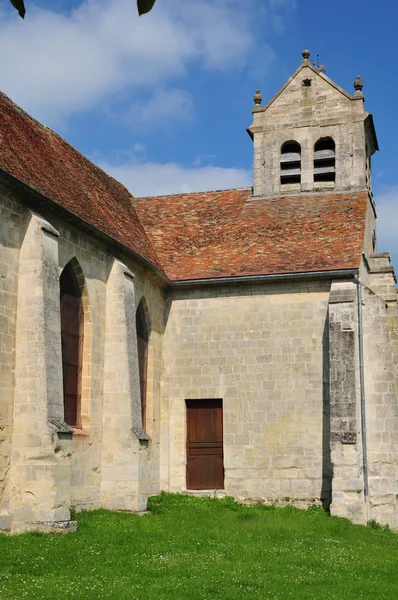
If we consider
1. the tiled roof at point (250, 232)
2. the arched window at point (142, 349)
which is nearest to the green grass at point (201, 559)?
the arched window at point (142, 349)

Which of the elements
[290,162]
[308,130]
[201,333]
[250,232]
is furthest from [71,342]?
[308,130]

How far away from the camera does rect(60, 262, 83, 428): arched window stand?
14.0 meters

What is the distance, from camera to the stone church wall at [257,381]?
1675cm

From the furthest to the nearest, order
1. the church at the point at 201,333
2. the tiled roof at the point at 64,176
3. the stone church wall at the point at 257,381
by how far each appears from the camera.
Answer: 1. the stone church wall at the point at 257,381
2. the tiled roof at the point at 64,176
3. the church at the point at 201,333

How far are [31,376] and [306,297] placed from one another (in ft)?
24.9

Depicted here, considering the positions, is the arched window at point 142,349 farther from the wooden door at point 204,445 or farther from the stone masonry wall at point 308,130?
the stone masonry wall at point 308,130

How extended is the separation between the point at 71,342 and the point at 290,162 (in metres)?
10.4

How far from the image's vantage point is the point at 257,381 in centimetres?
1734

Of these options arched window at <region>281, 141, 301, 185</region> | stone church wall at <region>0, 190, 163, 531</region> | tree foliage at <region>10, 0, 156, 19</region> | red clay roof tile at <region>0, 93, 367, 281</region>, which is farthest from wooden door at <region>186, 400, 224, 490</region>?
tree foliage at <region>10, 0, 156, 19</region>

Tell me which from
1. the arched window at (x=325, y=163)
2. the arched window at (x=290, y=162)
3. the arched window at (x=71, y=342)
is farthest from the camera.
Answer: the arched window at (x=290, y=162)

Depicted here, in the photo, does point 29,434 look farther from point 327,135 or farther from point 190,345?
point 327,135

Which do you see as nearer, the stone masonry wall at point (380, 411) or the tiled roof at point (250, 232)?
the stone masonry wall at point (380, 411)

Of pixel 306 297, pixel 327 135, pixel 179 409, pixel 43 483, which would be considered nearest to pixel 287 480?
pixel 179 409

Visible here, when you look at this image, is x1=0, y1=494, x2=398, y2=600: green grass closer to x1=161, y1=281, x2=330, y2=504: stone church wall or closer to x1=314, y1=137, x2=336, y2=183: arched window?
x1=161, y1=281, x2=330, y2=504: stone church wall
